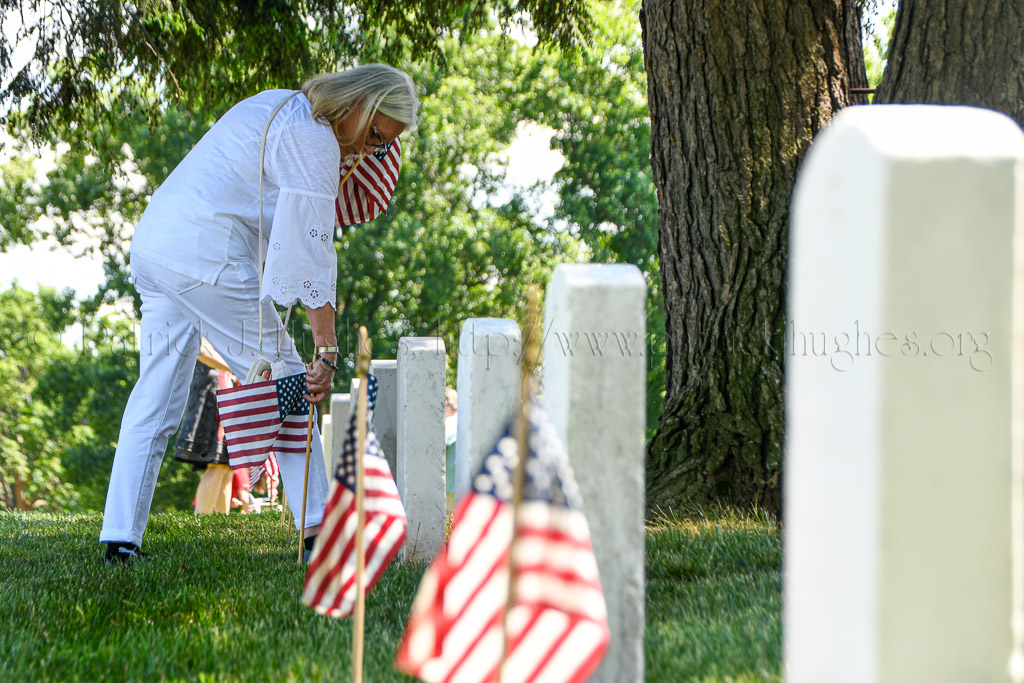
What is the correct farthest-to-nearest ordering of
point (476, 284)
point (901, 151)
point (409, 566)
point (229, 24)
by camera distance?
point (476, 284) < point (229, 24) < point (409, 566) < point (901, 151)

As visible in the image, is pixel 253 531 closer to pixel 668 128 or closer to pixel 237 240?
pixel 237 240

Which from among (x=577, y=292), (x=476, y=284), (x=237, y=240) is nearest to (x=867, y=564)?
(x=577, y=292)

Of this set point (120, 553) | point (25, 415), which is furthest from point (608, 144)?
point (120, 553)

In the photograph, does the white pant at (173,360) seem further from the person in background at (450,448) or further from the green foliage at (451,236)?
the green foliage at (451,236)

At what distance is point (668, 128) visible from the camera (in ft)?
18.8

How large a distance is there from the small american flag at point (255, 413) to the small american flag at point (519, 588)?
2504 millimetres

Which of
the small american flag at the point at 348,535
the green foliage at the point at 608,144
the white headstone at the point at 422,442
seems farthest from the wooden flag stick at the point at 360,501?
the green foliage at the point at 608,144

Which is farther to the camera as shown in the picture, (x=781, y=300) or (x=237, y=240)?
(x=781, y=300)

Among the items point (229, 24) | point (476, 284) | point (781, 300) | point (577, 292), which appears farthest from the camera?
point (476, 284)

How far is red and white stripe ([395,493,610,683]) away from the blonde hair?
2707mm

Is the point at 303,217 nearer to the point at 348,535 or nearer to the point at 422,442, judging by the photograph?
the point at 422,442

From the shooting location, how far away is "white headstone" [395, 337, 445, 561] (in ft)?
14.3

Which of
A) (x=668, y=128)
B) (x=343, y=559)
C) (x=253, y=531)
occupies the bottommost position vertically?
(x=253, y=531)

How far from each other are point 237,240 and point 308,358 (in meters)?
18.3
